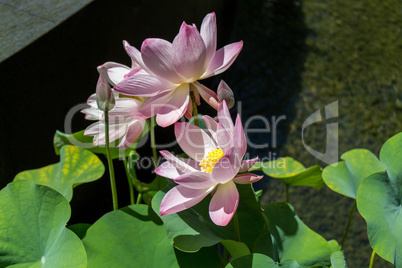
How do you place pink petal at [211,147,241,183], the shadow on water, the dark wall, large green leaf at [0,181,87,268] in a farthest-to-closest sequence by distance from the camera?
the shadow on water → the dark wall → large green leaf at [0,181,87,268] → pink petal at [211,147,241,183]

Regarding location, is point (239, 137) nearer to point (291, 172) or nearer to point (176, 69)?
point (176, 69)

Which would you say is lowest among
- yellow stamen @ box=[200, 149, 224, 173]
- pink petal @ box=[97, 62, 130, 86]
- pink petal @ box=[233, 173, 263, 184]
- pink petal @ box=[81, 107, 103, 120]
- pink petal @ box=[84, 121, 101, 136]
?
pink petal @ box=[233, 173, 263, 184]

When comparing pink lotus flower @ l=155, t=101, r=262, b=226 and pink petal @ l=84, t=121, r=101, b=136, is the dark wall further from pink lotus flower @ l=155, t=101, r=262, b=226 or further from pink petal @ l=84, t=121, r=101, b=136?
pink lotus flower @ l=155, t=101, r=262, b=226

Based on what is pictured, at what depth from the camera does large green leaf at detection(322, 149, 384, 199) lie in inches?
31.5

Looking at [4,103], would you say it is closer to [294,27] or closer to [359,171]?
[359,171]

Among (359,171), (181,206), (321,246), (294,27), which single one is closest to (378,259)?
(359,171)

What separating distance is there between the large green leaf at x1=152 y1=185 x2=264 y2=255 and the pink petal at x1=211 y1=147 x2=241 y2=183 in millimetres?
107

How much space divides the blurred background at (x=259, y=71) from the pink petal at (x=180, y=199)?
544 mm

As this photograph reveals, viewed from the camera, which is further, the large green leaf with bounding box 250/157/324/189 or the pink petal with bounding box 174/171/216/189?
the large green leaf with bounding box 250/157/324/189

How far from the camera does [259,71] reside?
1.93 meters

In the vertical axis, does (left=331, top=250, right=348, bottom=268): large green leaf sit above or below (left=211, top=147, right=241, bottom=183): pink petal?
below

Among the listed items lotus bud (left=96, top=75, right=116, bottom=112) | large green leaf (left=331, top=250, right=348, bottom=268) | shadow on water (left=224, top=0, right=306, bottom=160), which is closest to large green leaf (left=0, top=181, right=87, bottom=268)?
lotus bud (left=96, top=75, right=116, bottom=112)

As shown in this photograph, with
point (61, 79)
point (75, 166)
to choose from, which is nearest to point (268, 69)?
point (61, 79)

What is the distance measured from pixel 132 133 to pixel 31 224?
20cm
